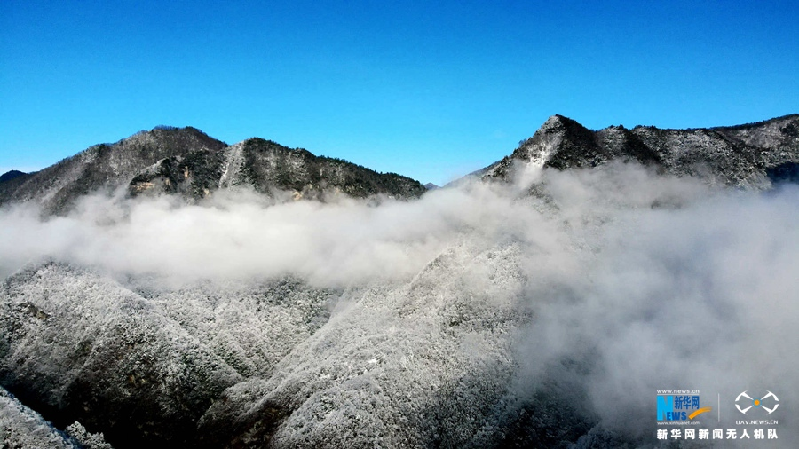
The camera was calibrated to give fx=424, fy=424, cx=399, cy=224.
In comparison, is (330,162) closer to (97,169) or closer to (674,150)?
(97,169)

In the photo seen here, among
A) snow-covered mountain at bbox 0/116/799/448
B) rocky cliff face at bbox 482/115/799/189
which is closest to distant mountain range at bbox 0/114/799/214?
rocky cliff face at bbox 482/115/799/189

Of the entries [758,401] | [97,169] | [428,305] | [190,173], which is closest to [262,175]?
[190,173]

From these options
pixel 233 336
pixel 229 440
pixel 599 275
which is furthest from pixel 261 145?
pixel 599 275

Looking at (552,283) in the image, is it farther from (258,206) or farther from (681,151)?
(258,206)

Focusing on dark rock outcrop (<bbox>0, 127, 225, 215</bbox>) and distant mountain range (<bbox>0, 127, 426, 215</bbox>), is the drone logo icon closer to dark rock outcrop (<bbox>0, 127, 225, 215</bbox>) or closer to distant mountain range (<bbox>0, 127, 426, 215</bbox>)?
distant mountain range (<bbox>0, 127, 426, 215</bbox>)

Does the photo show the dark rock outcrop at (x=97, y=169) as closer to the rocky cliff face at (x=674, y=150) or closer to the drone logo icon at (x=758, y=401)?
the rocky cliff face at (x=674, y=150)

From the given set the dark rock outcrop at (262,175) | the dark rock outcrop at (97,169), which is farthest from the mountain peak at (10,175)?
the dark rock outcrop at (262,175)

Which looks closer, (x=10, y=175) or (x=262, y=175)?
(x=262, y=175)
